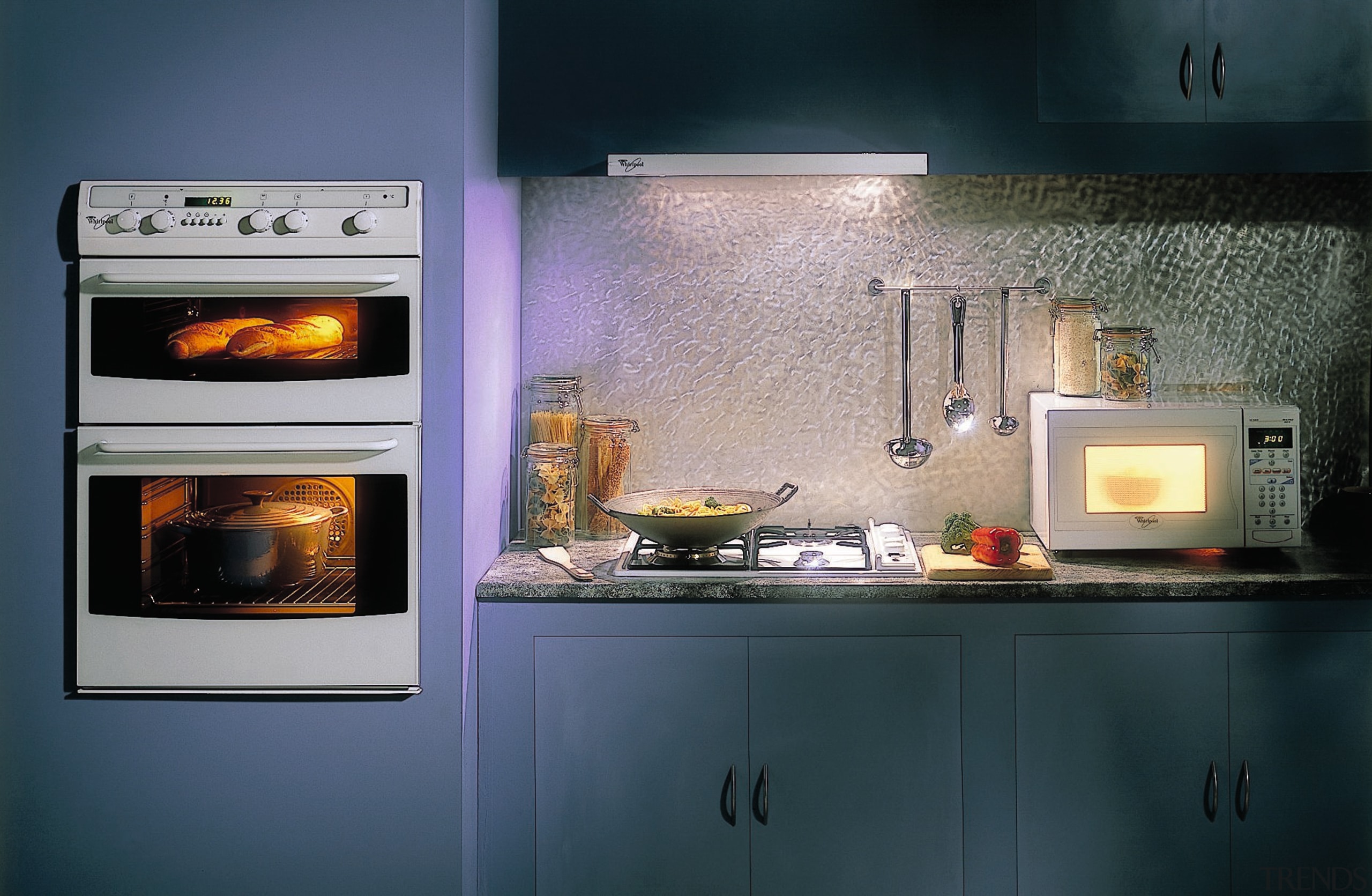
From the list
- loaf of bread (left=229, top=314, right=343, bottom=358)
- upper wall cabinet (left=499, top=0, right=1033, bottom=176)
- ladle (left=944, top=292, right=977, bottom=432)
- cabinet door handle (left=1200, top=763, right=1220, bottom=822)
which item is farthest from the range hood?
cabinet door handle (left=1200, top=763, right=1220, bottom=822)

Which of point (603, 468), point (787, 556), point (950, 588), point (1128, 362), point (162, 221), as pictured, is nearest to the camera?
point (162, 221)

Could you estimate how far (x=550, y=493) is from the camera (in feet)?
8.00

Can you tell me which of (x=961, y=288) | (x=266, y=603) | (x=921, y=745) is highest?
(x=961, y=288)

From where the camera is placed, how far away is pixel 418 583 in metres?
2.03

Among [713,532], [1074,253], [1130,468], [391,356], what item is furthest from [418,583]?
[1074,253]

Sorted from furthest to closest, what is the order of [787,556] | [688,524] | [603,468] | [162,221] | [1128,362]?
[603,468]
[1128,362]
[787,556]
[688,524]
[162,221]

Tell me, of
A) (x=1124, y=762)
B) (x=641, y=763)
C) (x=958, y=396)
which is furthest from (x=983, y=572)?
(x=641, y=763)

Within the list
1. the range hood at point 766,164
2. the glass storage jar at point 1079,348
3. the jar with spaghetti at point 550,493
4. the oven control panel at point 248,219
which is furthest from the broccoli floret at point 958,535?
the oven control panel at point 248,219

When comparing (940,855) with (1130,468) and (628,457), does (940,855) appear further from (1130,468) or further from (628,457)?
(628,457)

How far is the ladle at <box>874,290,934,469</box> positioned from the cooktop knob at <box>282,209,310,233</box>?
1.39 metres

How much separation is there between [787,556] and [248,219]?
1.28 metres

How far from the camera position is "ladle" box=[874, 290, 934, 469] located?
2.59 metres

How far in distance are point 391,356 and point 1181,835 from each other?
1.82 metres

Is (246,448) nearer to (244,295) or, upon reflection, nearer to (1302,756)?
(244,295)
